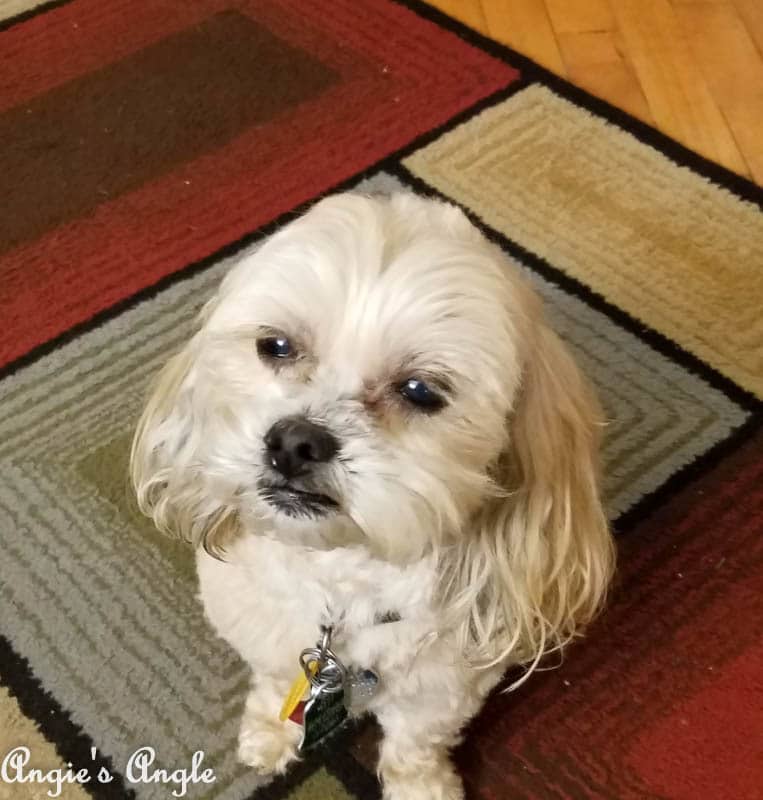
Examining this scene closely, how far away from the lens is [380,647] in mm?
822

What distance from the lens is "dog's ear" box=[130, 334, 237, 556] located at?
786 millimetres

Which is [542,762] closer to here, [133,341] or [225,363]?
[225,363]

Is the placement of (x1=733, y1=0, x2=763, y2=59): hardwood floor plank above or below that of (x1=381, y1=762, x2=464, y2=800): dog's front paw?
above

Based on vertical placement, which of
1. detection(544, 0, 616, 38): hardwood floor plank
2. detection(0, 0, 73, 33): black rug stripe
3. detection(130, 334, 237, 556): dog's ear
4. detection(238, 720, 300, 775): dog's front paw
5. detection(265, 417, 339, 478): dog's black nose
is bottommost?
detection(238, 720, 300, 775): dog's front paw

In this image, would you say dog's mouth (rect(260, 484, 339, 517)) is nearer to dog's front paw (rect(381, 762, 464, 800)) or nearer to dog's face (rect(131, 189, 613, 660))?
dog's face (rect(131, 189, 613, 660))

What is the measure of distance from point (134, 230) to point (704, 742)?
3.24 feet

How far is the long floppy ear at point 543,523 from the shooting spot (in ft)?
2.34

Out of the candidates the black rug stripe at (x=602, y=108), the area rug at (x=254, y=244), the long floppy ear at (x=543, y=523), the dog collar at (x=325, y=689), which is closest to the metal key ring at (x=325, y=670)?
the dog collar at (x=325, y=689)

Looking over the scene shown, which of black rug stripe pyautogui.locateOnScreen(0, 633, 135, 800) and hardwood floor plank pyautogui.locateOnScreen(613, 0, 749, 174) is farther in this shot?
hardwood floor plank pyautogui.locateOnScreen(613, 0, 749, 174)

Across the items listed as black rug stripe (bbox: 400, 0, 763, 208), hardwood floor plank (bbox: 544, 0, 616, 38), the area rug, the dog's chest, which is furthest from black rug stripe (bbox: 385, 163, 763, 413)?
the dog's chest

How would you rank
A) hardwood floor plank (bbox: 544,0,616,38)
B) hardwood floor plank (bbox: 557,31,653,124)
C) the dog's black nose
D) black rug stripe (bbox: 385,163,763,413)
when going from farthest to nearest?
hardwood floor plank (bbox: 544,0,616,38)
hardwood floor plank (bbox: 557,31,653,124)
black rug stripe (bbox: 385,163,763,413)
the dog's black nose

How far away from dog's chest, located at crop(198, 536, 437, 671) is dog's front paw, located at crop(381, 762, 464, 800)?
0.18 metres

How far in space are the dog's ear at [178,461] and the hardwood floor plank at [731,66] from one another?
111cm

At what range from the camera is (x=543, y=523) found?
75 cm
